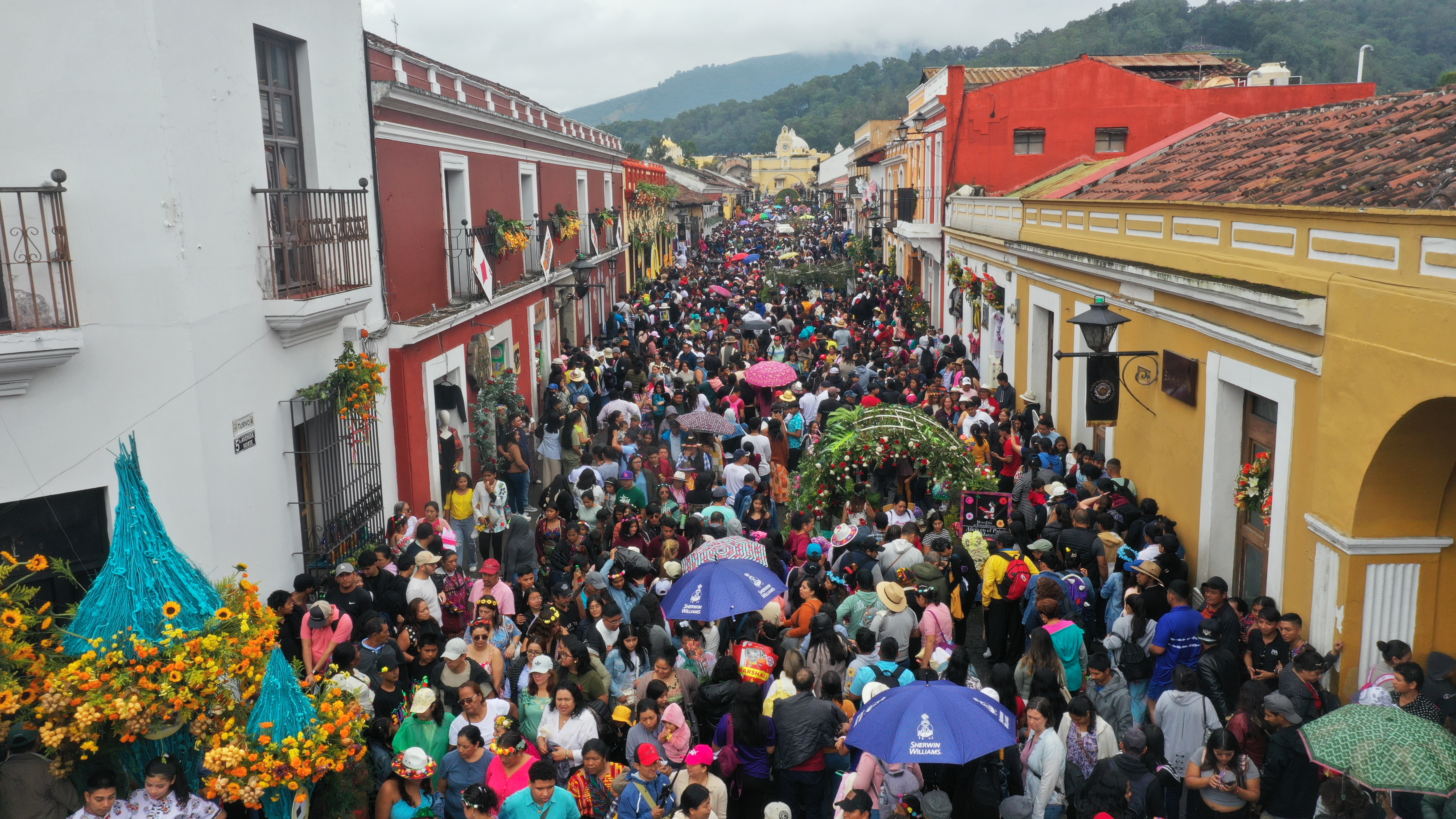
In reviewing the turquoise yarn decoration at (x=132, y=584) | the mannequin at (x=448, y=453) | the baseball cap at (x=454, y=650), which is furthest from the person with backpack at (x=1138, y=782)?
the mannequin at (x=448, y=453)

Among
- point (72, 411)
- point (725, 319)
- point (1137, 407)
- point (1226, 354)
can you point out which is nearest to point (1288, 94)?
point (725, 319)

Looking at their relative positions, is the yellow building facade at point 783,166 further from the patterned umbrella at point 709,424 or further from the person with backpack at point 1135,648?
the person with backpack at point 1135,648

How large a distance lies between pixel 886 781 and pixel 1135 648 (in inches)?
84.4

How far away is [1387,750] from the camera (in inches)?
Answer: 197

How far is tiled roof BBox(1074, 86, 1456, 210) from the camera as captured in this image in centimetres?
706

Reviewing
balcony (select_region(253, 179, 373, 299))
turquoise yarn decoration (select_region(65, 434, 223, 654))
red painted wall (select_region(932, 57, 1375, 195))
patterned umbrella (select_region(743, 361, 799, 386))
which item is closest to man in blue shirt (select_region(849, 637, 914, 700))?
turquoise yarn decoration (select_region(65, 434, 223, 654))

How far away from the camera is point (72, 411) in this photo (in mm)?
6902

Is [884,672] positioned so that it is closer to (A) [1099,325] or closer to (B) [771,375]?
(A) [1099,325]

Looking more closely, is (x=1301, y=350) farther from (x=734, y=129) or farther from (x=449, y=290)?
(x=734, y=129)

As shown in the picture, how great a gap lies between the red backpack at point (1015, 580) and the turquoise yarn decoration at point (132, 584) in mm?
5925

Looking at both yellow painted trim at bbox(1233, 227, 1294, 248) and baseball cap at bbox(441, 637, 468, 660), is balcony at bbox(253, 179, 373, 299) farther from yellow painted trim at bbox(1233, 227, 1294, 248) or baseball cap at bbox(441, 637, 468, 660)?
yellow painted trim at bbox(1233, 227, 1294, 248)

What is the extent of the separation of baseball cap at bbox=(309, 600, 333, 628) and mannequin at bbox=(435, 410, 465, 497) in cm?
585

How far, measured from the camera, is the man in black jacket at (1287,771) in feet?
19.7

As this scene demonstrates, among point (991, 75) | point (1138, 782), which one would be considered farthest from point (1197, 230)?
point (991, 75)
